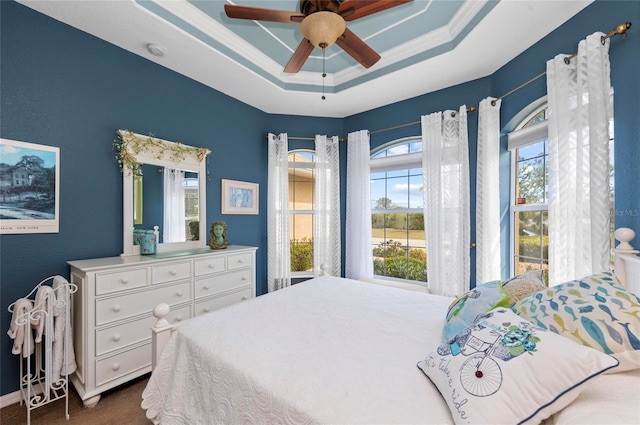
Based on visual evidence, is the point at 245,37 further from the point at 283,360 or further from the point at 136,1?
the point at 283,360

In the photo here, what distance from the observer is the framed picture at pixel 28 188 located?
177 centimetres

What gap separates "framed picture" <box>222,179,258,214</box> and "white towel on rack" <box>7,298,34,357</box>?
1779 mm

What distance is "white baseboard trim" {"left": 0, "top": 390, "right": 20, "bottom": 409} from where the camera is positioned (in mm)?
1791

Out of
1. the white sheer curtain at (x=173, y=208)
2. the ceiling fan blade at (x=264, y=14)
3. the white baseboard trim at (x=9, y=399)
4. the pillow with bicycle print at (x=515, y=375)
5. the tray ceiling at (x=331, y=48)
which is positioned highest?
the tray ceiling at (x=331, y=48)

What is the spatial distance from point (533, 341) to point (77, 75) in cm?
323

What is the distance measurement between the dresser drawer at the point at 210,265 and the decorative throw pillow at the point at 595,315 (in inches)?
92.5

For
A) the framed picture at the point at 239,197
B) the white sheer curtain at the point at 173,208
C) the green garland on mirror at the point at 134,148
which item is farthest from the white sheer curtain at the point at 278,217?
the green garland on mirror at the point at 134,148

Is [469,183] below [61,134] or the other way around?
below

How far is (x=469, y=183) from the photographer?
2816 mm

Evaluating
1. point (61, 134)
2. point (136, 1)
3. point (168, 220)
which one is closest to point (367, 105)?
point (136, 1)

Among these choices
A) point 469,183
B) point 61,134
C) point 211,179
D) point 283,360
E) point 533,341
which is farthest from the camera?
point 211,179

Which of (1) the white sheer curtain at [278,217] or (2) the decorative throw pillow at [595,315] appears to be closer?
(2) the decorative throw pillow at [595,315]

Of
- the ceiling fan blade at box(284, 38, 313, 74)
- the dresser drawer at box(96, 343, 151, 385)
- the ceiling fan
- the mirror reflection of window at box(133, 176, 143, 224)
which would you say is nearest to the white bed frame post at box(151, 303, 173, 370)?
the dresser drawer at box(96, 343, 151, 385)

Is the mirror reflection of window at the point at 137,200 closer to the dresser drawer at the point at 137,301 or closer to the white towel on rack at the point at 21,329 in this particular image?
the dresser drawer at the point at 137,301
